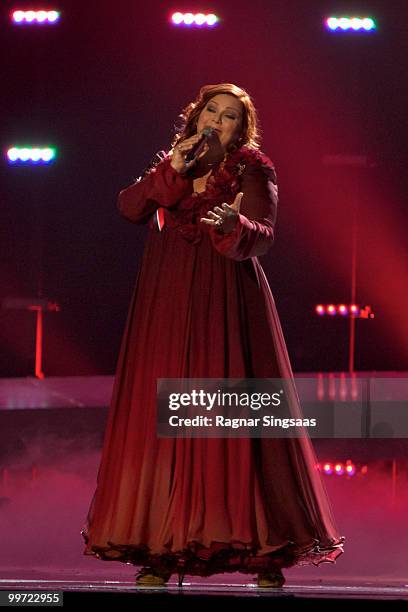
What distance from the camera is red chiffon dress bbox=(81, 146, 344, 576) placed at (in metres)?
2.41

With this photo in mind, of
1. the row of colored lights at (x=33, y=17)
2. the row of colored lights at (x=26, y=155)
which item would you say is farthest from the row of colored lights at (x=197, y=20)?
the row of colored lights at (x=26, y=155)

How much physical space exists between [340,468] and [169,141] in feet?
8.50

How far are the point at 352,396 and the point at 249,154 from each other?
317 cm

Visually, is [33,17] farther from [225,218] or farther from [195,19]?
[225,218]

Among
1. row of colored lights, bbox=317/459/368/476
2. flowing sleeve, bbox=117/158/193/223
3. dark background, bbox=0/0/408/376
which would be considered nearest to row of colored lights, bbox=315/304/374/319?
dark background, bbox=0/0/408/376

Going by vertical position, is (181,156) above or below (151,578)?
above

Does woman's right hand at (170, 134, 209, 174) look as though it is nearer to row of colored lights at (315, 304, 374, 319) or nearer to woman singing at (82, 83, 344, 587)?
woman singing at (82, 83, 344, 587)

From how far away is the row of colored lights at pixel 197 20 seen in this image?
6121 mm

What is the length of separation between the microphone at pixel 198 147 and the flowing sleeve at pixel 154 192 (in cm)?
4

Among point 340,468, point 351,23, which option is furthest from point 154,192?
point 351,23

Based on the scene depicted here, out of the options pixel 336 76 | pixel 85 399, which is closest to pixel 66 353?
pixel 85 399

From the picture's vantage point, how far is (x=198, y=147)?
243cm

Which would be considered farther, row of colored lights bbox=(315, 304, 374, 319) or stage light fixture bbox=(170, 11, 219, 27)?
row of colored lights bbox=(315, 304, 374, 319)

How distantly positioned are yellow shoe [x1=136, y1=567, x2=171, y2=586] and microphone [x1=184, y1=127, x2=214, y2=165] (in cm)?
92
